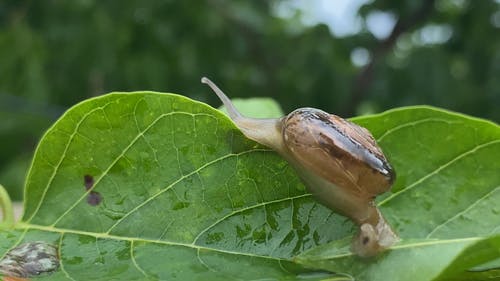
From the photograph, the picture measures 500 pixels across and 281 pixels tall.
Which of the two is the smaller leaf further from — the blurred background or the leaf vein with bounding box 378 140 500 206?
the blurred background

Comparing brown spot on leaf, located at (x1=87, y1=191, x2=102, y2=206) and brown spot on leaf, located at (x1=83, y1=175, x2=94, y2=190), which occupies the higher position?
brown spot on leaf, located at (x1=83, y1=175, x2=94, y2=190)

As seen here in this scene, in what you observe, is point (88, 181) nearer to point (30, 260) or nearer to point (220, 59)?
point (30, 260)

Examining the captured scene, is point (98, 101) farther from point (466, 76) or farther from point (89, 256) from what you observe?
point (466, 76)

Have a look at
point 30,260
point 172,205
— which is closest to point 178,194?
point 172,205

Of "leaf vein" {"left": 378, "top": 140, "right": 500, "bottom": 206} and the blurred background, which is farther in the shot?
the blurred background

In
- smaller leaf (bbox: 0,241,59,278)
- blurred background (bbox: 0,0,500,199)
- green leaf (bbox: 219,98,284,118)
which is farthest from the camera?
blurred background (bbox: 0,0,500,199)

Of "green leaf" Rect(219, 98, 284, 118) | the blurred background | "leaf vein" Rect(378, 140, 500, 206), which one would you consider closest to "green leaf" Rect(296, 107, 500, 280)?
"leaf vein" Rect(378, 140, 500, 206)

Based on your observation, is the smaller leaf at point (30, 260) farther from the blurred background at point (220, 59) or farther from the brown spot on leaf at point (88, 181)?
the blurred background at point (220, 59)
